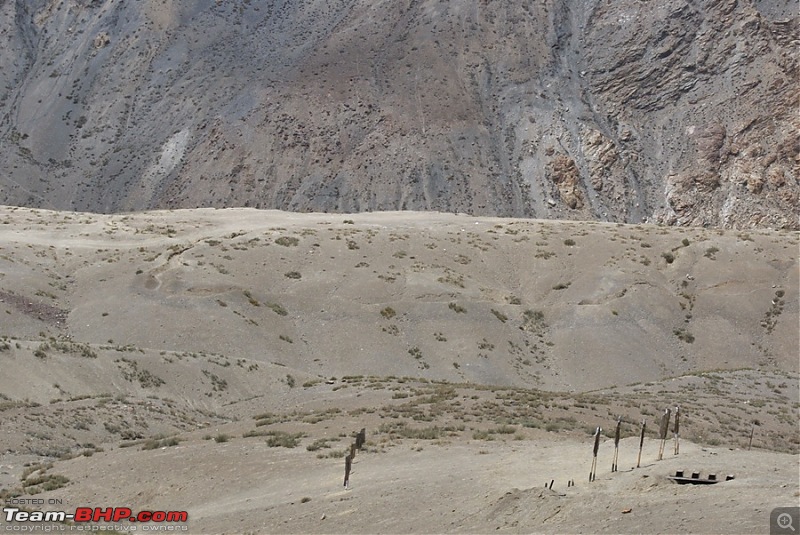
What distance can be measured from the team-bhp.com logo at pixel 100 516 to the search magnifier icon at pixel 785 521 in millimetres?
9190

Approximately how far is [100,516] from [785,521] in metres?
10.9

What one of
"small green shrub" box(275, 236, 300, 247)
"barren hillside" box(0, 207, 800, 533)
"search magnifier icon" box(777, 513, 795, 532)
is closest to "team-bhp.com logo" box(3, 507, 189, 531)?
"barren hillside" box(0, 207, 800, 533)

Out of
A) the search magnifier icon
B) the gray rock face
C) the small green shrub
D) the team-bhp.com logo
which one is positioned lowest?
the team-bhp.com logo

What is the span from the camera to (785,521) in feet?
33.6

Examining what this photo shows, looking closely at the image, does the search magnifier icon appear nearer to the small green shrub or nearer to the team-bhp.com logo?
the team-bhp.com logo

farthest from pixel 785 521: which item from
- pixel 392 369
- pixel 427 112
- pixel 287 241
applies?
pixel 427 112

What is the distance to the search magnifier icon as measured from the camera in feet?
33.2

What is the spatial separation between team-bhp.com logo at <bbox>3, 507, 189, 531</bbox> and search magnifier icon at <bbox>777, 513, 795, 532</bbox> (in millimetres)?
9190

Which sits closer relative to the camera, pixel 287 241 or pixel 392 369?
pixel 392 369

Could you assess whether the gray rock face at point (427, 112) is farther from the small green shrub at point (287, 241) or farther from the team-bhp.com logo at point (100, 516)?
the team-bhp.com logo at point (100, 516)

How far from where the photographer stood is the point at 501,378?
37938 millimetres

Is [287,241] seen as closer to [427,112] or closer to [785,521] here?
[427,112]

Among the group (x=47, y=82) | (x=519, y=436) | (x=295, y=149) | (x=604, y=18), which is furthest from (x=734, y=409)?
(x=47, y=82)

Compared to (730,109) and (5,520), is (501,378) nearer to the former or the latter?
(5,520)
